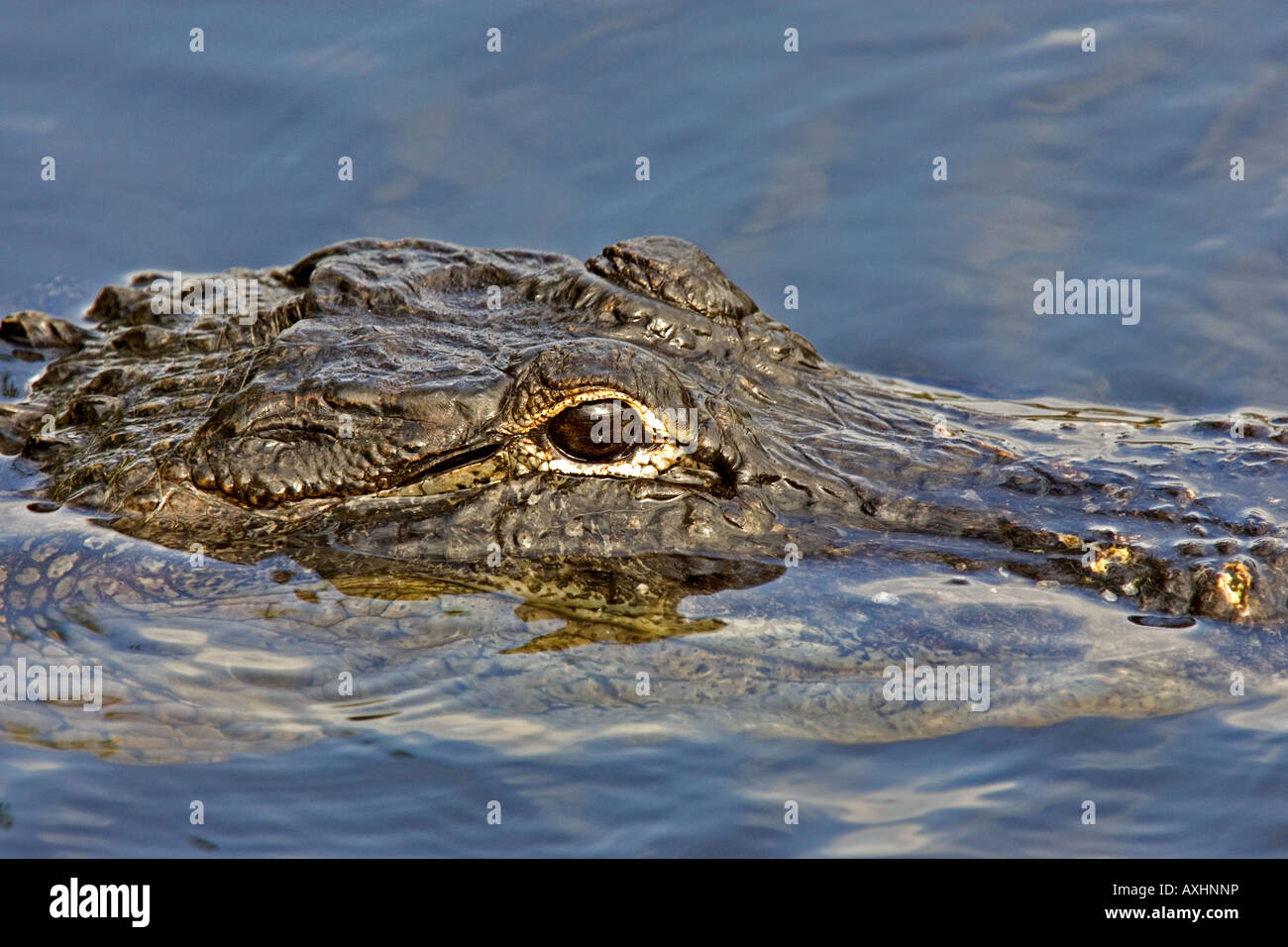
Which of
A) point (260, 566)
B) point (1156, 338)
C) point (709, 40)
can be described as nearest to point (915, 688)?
point (260, 566)

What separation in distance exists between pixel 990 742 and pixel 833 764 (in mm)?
532

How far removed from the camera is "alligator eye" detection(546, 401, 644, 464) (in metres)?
4.98

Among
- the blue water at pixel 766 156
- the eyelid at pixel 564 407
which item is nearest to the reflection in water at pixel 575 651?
the eyelid at pixel 564 407

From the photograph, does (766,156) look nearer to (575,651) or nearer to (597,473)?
(597,473)

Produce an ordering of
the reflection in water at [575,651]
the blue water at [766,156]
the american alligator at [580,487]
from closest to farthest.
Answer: the reflection in water at [575,651]
the american alligator at [580,487]
the blue water at [766,156]

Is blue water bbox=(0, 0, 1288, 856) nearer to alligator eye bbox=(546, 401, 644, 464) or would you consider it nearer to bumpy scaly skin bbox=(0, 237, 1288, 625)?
bumpy scaly skin bbox=(0, 237, 1288, 625)

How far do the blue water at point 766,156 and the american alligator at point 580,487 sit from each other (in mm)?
2351

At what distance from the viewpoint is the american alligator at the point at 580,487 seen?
16.1 feet

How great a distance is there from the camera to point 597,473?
16.8 feet

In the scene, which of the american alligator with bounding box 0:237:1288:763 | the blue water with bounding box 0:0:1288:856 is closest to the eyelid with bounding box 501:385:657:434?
the american alligator with bounding box 0:237:1288:763

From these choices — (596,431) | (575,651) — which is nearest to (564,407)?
(596,431)

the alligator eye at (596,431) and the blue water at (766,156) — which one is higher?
the blue water at (766,156)

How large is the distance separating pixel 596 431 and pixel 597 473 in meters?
0.19

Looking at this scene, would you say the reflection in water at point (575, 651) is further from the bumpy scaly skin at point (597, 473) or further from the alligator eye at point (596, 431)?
the alligator eye at point (596, 431)
